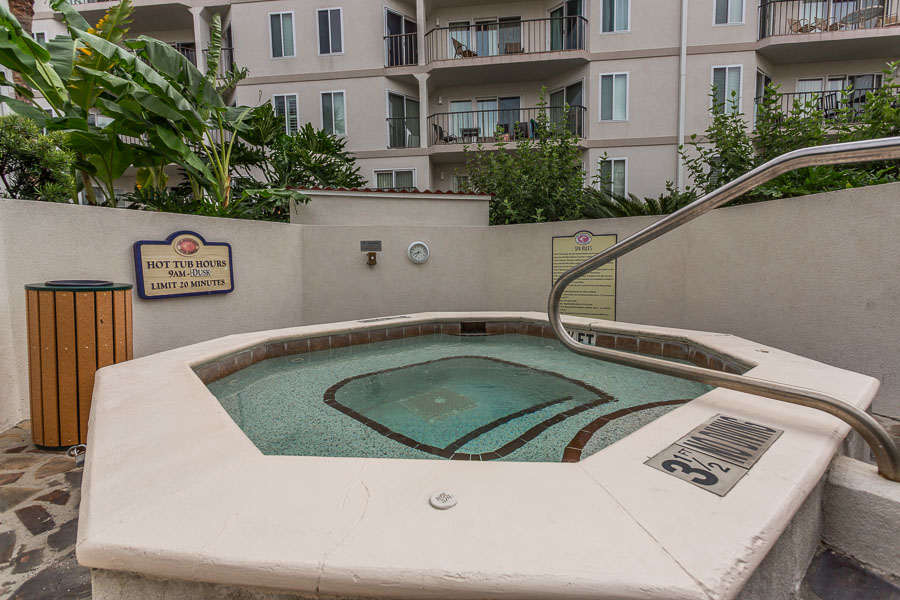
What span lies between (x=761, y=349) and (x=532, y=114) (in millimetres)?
11420

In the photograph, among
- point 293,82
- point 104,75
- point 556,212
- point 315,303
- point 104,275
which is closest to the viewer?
point 104,275

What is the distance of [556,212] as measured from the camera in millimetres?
7910

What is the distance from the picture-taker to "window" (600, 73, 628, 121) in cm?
1186

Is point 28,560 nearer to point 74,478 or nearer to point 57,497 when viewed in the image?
point 57,497

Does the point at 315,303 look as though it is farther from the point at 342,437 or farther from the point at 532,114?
the point at 532,114

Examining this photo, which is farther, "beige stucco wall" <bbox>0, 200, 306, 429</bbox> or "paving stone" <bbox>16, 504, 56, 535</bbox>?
"beige stucco wall" <bbox>0, 200, 306, 429</bbox>

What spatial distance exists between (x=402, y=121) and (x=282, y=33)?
459 cm

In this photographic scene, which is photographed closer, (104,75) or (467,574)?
(467,574)

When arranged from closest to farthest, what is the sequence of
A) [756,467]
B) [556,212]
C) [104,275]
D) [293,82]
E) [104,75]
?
[756,467]
[104,275]
[104,75]
[556,212]
[293,82]

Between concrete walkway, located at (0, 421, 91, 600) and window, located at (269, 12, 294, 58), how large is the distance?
13482 mm

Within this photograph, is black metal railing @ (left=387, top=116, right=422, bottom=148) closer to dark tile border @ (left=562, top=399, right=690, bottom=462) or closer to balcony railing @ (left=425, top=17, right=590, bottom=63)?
balcony railing @ (left=425, top=17, right=590, bottom=63)

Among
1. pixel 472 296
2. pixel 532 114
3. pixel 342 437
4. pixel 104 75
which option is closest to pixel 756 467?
pixel 342 437

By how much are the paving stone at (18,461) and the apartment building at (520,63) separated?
11.2 m

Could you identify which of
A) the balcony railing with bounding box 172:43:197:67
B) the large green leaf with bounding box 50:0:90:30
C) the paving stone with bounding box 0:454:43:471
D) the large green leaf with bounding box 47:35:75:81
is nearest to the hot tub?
the paving stone with bounding box 0:454:43:471
